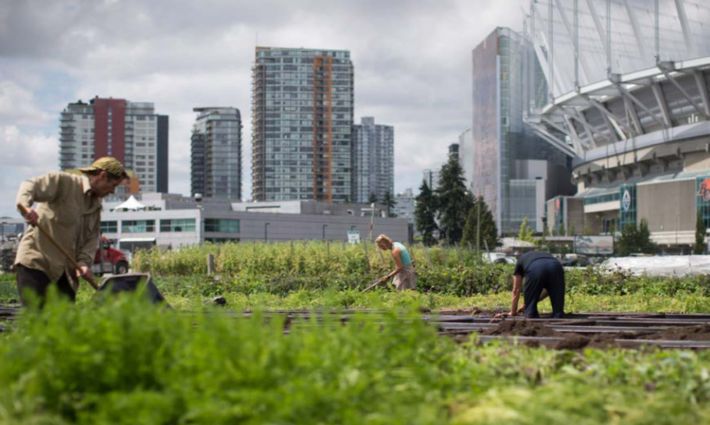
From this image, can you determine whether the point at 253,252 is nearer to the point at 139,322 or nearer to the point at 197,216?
the point at 139,322

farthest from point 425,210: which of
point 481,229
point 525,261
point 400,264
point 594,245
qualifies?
point 525,261

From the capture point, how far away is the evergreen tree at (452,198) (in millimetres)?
121044

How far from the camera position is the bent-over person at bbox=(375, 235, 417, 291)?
16625 mm

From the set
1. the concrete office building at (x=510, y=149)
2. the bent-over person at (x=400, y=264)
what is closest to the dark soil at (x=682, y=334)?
the bent-over person at (x=400, y=264)

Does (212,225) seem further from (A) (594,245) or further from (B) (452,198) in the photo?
(A) (594,245)

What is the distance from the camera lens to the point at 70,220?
7645 millimetres

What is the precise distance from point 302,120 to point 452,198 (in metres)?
73.4

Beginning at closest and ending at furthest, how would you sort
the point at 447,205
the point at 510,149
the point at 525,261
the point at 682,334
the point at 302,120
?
the point at 682,334
the point at 525,261
the point at 447,205
the point at 510,149
the point at 302,120

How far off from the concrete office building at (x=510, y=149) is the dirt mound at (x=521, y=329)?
142 metres

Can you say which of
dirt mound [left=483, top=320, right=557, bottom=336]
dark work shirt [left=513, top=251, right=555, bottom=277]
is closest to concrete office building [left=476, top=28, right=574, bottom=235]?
dark work shirt [left=513, top=251, right=555, bottom=277]

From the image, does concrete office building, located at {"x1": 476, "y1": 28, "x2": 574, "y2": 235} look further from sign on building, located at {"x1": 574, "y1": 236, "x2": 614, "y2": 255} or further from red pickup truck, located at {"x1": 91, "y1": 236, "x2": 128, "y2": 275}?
red pickup truck, located at {"x1": 91, "y1": 236, "x2": 128, "y2": 275}

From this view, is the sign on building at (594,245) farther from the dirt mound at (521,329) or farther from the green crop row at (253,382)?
the green crop row at (253,382)

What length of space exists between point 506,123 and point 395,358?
151758mm

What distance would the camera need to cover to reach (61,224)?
7.62 m
